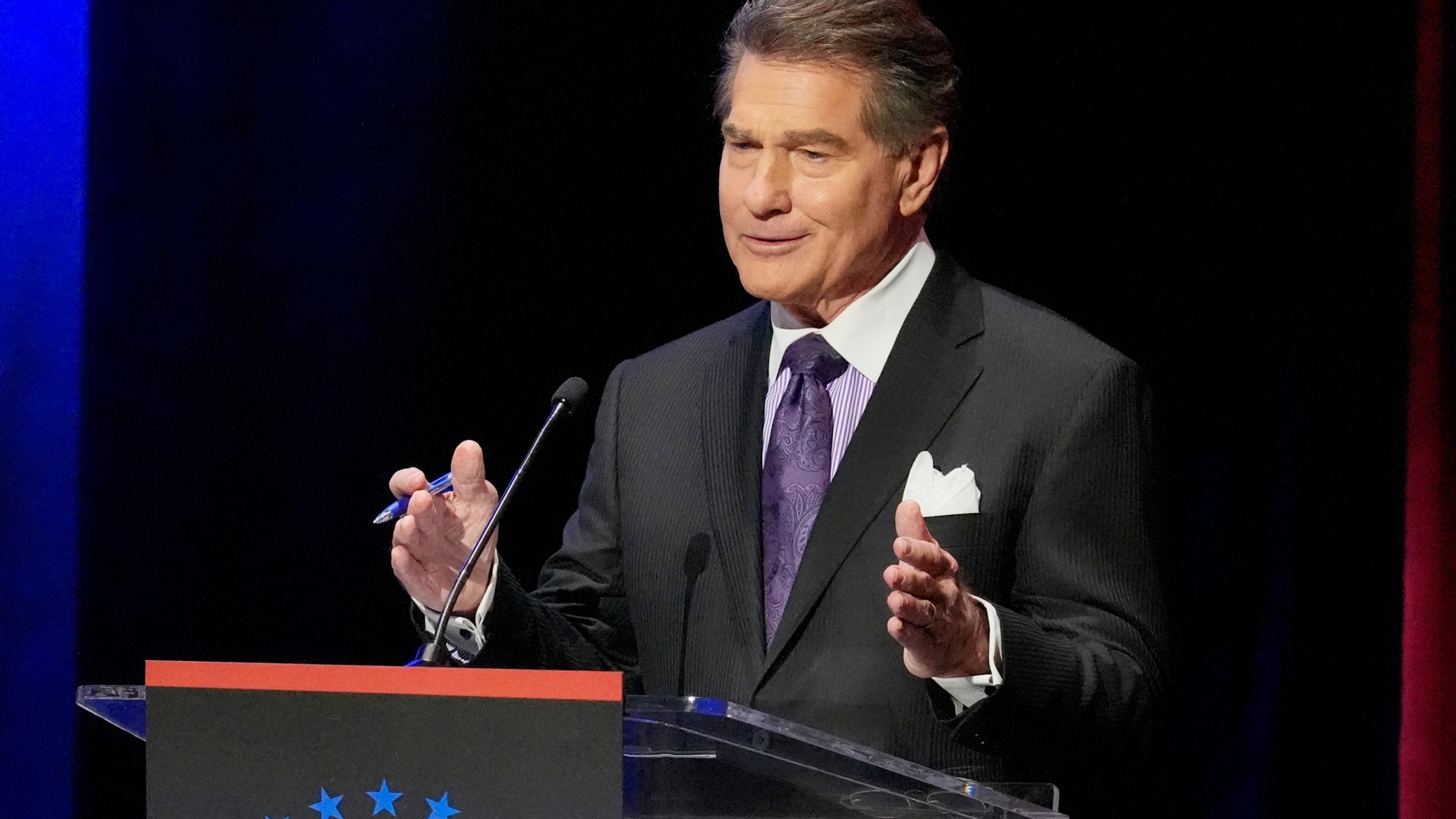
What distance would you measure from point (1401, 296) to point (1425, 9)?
1.69ft

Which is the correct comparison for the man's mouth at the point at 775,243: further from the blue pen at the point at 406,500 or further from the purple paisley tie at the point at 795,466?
the blue pen at the point at 406,500

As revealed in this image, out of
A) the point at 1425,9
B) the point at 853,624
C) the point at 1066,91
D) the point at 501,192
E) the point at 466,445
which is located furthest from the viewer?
the point at 501,192

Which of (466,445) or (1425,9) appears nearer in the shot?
(466,445)

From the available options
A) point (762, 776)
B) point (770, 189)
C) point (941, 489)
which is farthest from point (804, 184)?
point (762, 776)

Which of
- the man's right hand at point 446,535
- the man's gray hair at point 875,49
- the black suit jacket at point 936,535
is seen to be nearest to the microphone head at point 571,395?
the man's right hand at point 446,535

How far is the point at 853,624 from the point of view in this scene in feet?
6.68

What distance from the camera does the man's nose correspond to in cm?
221

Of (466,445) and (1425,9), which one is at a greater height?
(1425,9)

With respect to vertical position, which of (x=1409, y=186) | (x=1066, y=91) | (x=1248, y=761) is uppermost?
(x=1066, y=91)

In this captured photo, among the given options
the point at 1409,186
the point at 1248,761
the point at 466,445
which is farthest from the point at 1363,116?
the point at 466,445

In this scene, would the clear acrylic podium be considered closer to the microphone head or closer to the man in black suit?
the man in black suit

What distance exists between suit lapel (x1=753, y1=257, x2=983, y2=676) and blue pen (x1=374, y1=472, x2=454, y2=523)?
49cm

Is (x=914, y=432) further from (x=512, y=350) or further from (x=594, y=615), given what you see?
(x=512, y=350)

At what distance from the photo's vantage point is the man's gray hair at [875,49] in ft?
7.27
